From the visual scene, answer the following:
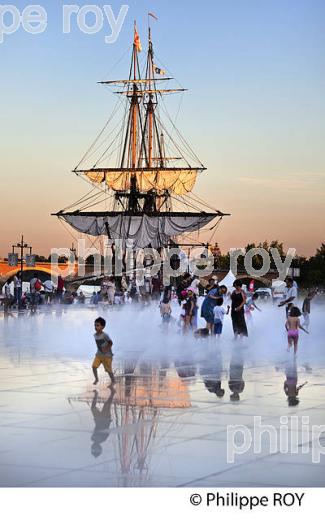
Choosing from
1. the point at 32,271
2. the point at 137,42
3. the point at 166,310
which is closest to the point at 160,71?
the point at 137,42

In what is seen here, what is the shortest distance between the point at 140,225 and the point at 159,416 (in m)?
90.6

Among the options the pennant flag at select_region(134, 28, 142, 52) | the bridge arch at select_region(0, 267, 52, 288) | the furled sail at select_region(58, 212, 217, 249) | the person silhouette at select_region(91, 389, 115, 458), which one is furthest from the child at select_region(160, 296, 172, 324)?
the bridge arch at select_region(0, 267, 52, 288)

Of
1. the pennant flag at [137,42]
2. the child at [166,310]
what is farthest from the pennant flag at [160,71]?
the child at [166,310]

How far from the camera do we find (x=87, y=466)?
358 inches

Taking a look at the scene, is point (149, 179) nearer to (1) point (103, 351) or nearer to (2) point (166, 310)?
(2) point (166, 310)

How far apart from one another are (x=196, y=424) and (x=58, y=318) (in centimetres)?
2857

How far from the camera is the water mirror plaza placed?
349 inches

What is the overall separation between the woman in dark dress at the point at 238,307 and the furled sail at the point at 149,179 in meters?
80.9

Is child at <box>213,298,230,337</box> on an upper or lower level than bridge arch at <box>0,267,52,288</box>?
upper

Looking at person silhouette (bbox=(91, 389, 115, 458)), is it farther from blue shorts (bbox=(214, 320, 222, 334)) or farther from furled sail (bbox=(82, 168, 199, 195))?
furled sail (bbox=(82, 168, 199, 195))

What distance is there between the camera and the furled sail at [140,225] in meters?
102

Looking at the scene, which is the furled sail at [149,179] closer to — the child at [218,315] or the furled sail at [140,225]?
the furled sail at [140,225]

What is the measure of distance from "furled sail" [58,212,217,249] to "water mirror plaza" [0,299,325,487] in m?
79.0

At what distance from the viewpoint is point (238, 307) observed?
23.2m
